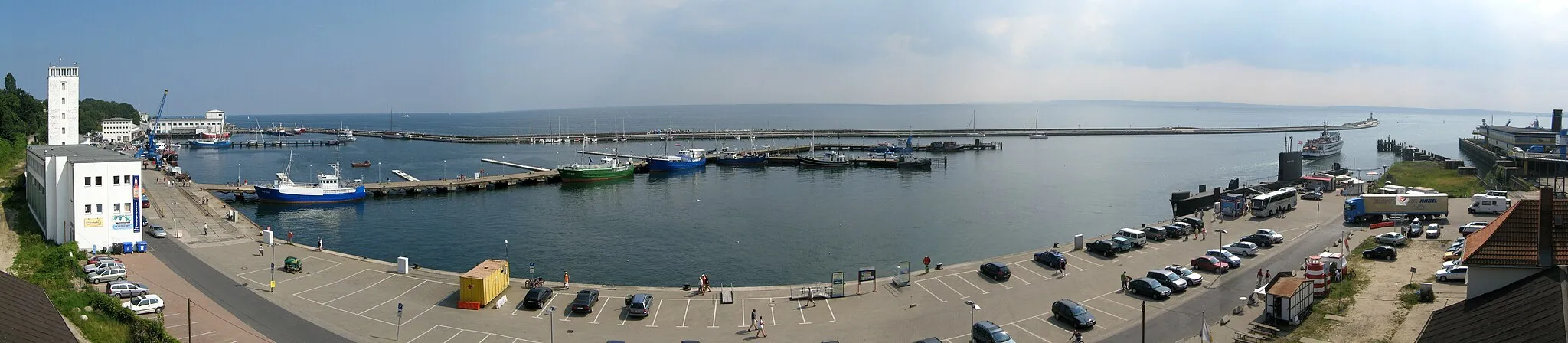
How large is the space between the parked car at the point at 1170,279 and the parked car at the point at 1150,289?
0.23m

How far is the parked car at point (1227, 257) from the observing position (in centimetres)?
2334

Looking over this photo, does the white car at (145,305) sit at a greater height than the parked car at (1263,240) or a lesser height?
lesser

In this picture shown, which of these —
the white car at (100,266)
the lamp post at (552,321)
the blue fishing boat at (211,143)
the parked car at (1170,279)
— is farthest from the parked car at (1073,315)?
the blue fishing boat at (211,143)

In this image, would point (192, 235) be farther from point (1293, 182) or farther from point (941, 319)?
point (1293, 182)

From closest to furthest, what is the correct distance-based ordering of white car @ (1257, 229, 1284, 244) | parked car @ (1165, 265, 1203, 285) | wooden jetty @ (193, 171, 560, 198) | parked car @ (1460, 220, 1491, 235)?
parked car @ (1165, 265, 1203, 285)
parked car @ (1460, 220, 1491, 235)
white car @ (1257, 229, 1284, 244)
wooden jetty @ (193, 171, 560, 198)

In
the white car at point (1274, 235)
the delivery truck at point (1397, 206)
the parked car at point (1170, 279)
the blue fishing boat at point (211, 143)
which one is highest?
the blue fishing boat at point (211, 143)

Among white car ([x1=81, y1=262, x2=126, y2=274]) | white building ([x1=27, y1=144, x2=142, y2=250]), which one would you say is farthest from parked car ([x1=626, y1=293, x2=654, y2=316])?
white building ([x1=27, y1=144, x2=142, y2=250])

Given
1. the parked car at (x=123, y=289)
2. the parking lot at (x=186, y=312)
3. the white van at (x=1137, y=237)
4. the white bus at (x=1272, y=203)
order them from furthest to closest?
the white bus at (x=1272, y=203)
the white van at (x=1137, y=237)
the parked car at (x=123, y=289)
the parking lot at (x=186, y=312)

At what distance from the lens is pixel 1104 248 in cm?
2538

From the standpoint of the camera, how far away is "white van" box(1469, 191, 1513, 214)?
31.5 metres

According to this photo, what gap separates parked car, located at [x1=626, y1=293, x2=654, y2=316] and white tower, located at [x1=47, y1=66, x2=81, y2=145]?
4695 centimetres

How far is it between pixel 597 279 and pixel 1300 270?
20856 millimetres

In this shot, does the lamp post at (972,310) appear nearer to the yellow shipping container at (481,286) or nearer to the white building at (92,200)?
the yellow shipping container at (481,286)

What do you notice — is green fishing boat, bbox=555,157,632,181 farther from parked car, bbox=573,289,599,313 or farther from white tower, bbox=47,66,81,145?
parked car, bbox=573,289,599,313
